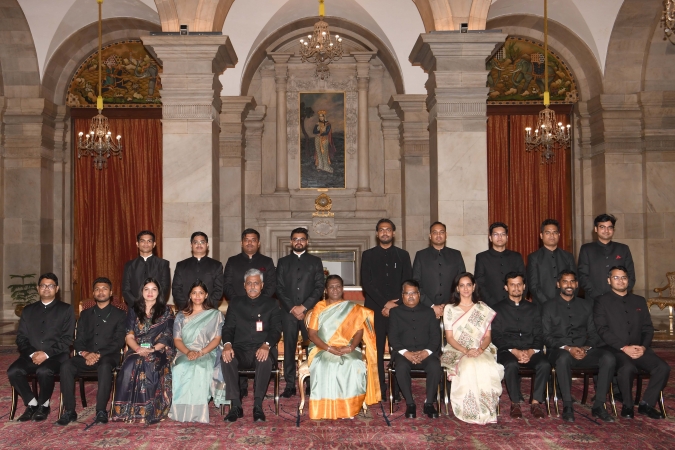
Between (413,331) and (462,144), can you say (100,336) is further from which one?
(462,144)

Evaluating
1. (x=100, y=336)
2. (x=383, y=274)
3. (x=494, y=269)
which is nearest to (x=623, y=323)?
(x=494, y=269)

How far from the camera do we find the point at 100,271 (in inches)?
540

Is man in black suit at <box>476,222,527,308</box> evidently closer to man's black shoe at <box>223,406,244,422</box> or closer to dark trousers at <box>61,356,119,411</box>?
man's black shoe at <box>223,406,244,422</box>

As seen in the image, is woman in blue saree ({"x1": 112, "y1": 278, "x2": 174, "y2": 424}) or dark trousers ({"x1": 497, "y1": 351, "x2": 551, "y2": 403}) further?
dark trousers ({"x1": 497, "y1": 351, "x2": 551, "y2": 403})

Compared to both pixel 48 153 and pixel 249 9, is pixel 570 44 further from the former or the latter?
pixel 48 153

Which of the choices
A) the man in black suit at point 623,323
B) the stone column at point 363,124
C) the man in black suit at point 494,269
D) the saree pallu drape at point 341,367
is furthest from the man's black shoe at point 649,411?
the stone column at point 363,124

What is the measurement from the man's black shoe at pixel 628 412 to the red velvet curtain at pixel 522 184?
27.0 ft

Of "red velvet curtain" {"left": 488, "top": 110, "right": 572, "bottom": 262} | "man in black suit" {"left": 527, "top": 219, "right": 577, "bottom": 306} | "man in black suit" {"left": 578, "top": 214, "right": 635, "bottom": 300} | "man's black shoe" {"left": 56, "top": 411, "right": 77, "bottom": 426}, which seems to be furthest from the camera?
"red velvet curtain" {"left": 488, "top": 110, "right": 572, "bottom": 262}

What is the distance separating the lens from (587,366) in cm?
576

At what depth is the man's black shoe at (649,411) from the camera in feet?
17.8

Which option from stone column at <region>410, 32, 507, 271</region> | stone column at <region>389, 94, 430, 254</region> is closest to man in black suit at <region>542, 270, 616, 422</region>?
stone column at <region>410, 32, 507, 271</region>

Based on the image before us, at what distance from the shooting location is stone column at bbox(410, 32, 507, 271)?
8242 mm

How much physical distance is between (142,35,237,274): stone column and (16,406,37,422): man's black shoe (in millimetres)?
3001

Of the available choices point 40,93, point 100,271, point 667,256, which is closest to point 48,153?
point 40,93
